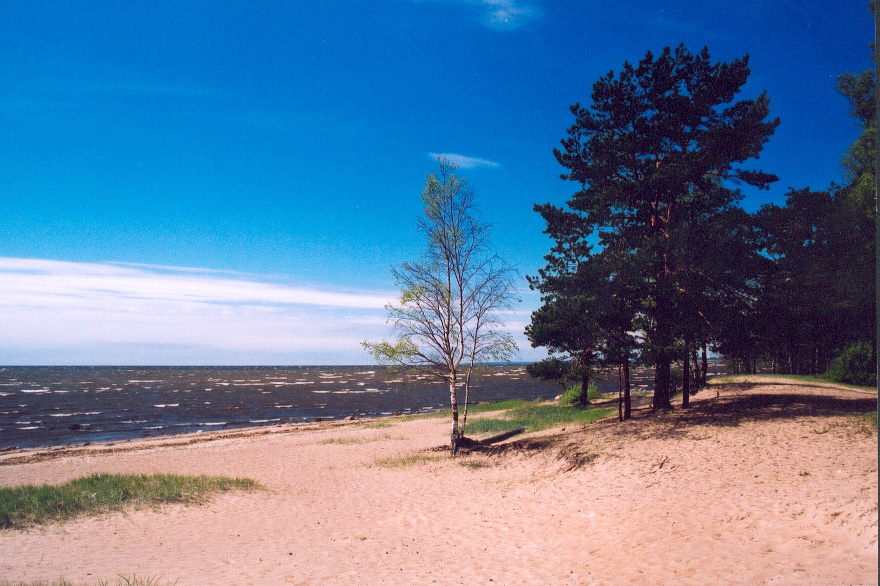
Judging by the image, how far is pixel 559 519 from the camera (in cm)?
1132

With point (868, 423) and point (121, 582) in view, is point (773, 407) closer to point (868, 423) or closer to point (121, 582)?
point (868, 423)

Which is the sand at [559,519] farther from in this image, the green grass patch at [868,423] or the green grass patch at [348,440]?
the green grass patch at [348,440]

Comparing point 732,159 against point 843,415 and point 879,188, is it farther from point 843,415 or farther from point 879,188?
point 879,188

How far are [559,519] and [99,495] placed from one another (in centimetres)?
1178

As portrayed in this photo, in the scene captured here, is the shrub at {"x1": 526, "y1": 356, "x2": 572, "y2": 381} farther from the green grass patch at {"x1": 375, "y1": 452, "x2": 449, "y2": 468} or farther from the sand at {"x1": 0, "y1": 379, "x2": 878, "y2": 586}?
the green grass patch at {"x1": 375, "y1": 452, "x2": 449, "y2": 468}

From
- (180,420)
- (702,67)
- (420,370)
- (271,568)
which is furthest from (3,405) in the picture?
(702,67)

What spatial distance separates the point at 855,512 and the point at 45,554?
556 inches

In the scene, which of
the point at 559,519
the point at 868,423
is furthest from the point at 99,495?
the point at 868,423

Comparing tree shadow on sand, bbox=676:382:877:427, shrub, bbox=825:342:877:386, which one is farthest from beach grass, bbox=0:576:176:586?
shrub, bbox=825:342:877:386

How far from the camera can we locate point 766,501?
9766mm

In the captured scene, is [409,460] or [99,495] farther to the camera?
[409,460]

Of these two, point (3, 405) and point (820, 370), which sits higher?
point (820, 370)

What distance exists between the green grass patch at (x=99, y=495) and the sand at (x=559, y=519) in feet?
2.19

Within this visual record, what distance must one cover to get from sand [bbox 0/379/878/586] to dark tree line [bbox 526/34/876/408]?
288 cm
